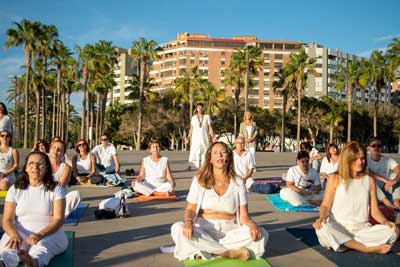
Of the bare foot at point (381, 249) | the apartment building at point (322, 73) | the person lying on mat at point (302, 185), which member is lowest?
the bare foot at point (381, 249)

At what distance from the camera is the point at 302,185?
9.84 m

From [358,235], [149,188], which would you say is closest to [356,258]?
[358,235]

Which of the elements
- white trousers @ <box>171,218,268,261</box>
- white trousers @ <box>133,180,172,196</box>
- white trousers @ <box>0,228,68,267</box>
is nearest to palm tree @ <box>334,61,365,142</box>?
white trousers @ <box>133,180,172,196</box>

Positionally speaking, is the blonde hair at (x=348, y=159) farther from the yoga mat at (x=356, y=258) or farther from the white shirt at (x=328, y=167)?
the white shirt at (x=328, y=167)

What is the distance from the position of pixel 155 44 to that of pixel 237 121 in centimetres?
2043

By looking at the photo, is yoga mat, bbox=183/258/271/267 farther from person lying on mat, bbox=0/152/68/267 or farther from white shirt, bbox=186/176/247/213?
person lying on mat, bbox=0/152/68/267

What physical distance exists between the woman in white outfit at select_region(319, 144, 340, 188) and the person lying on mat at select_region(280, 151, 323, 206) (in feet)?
3.59

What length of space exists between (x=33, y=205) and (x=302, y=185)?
5990 mm

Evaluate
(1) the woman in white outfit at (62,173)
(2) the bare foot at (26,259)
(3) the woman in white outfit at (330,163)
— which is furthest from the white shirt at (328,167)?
(2) the bare foot at (26,259)

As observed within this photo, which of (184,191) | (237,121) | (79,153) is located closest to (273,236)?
(184,191)

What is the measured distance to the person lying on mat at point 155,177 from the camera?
34.8ft

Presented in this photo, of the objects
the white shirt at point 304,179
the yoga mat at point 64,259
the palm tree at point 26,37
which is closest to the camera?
the yoga mat at point 64,259

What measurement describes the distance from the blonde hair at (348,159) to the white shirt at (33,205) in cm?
322

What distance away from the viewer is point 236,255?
522 centimetres
